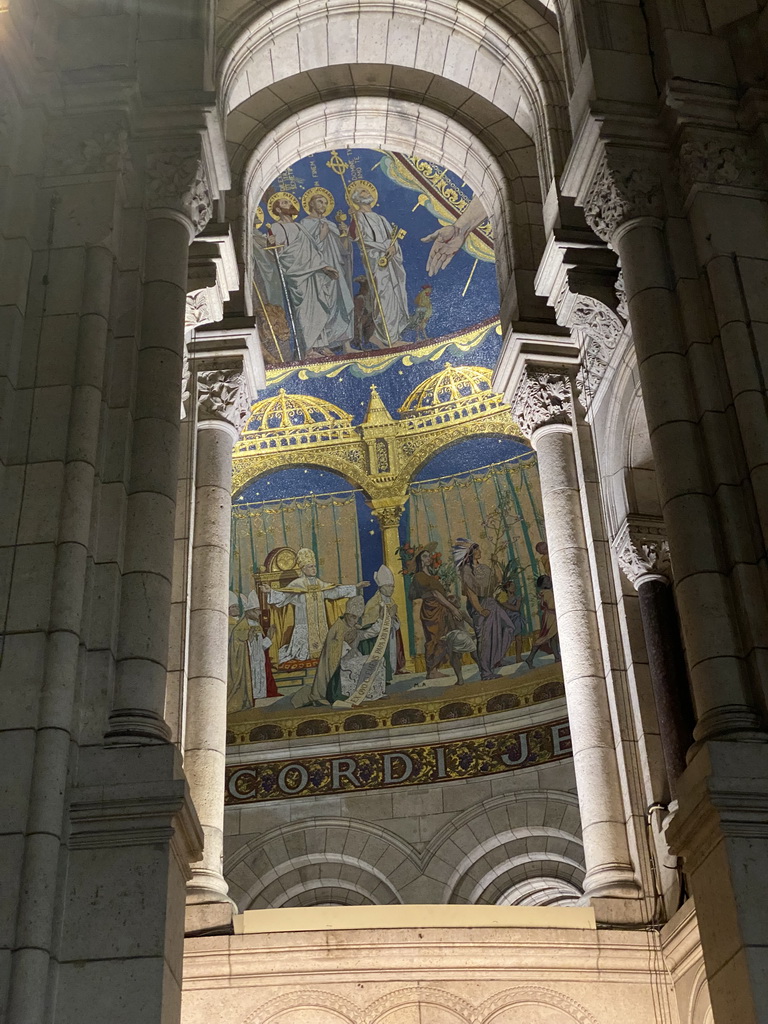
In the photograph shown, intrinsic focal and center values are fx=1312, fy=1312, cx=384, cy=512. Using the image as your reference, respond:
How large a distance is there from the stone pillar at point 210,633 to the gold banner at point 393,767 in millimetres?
7660

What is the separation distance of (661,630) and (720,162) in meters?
3.36

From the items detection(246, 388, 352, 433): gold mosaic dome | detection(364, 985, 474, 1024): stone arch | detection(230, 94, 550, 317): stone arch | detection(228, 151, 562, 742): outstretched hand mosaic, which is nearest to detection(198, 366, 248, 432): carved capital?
detection(230, 94, 550, 317): stone arch

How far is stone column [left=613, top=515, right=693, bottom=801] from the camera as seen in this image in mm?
9141

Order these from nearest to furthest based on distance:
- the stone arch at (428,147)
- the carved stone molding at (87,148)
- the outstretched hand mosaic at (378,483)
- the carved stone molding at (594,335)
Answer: the carved stone molding at (87,148), the carved stone molding at (594,335), the stone arch at (428,147), the outstretched hand mosaic at (378,483)

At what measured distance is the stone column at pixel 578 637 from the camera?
9.19 meters

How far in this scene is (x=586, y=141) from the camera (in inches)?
350

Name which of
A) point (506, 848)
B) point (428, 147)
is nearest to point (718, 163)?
point (428, 147)

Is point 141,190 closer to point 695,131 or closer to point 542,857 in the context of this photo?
point 695,131

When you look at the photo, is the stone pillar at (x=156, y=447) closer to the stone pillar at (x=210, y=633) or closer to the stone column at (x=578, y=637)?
the stone pillar at (x=210, y=633)

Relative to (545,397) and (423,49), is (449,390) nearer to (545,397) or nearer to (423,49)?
(423,49)

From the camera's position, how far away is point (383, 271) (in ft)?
63.7

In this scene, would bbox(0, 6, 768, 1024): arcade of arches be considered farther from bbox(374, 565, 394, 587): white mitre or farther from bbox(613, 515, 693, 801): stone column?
bbox(374, 565, 394, 587): white mitre

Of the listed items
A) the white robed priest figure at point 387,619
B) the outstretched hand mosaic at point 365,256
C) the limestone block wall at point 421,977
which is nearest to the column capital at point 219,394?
the limestone block wall at point 421,977

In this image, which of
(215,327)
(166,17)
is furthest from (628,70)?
(215,327)
